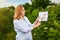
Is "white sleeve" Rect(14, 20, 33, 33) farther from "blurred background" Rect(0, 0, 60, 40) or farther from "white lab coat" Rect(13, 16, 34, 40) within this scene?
"blurred background" Rect(0, 0, 60, 40)

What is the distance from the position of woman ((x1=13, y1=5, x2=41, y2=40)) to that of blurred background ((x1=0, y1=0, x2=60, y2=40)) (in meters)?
1.43

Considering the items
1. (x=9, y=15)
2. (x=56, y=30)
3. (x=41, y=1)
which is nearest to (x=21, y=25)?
(x=56, y=30)

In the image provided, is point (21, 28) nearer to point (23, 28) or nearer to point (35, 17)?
point (23, 28)

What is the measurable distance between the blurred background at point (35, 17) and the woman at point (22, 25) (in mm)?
1433

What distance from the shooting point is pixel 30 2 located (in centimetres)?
995

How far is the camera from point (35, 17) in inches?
322

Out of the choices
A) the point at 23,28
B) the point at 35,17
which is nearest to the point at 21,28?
the point at 23,28

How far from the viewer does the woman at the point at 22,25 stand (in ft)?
19.6

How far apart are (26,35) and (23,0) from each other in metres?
4.14

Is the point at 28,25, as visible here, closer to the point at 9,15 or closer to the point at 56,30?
the point at 56,30

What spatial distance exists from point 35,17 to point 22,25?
7.26 feet

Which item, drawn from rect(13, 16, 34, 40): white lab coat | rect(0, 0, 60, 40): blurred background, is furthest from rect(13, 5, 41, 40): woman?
rect(0, 0, 60, 40): blurred background

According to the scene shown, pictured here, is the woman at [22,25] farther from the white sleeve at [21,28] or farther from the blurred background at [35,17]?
the blurred background at [35,17]

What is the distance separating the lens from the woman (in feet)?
19.6
